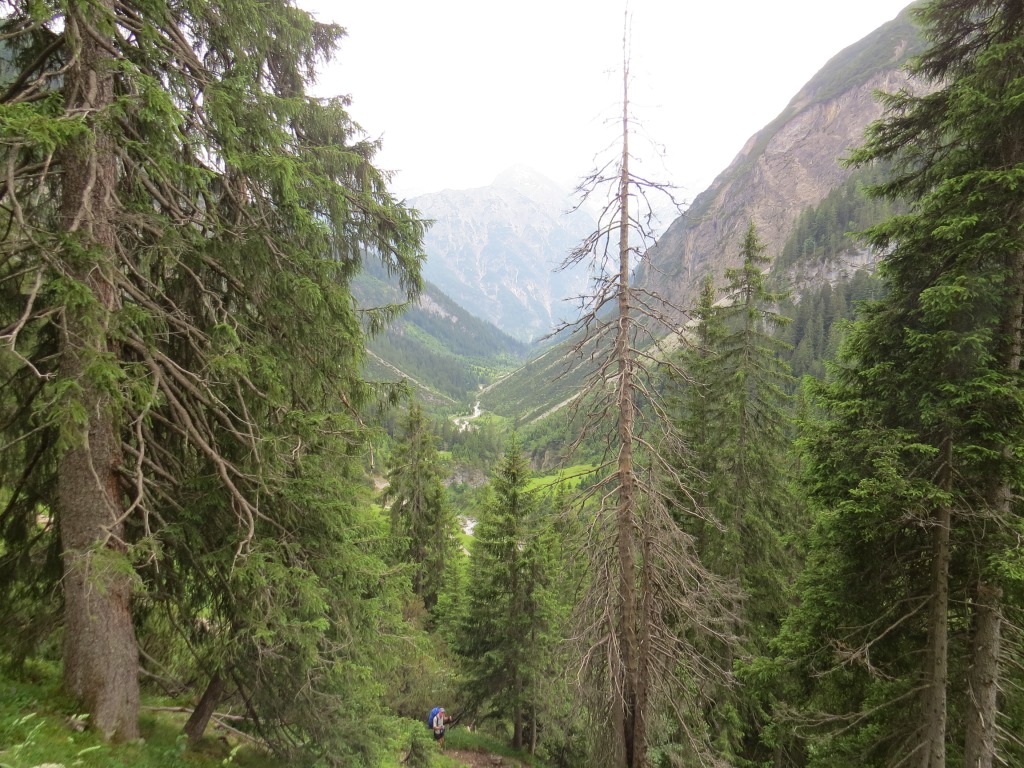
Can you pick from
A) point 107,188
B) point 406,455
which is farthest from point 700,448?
point 107,188

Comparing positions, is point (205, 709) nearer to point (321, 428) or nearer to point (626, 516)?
point (321, 428)

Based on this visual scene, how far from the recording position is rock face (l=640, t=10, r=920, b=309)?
12950 cm

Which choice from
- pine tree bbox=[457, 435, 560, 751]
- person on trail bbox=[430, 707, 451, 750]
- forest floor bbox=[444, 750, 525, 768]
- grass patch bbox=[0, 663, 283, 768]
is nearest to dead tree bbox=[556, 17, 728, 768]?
grass patch bbox=[0, 663, 283, 768]

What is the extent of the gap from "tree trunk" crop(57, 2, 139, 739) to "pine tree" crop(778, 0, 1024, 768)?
7.73 metres

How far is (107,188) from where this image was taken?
4.53 m

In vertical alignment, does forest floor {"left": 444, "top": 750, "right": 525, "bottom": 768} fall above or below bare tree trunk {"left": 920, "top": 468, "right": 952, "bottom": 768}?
below

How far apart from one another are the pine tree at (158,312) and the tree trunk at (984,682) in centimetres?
754

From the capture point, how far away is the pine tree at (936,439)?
527cm

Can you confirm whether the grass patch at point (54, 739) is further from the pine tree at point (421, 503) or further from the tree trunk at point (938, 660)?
the pine tree at point (421, 503)

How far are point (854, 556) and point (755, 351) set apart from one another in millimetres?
8127

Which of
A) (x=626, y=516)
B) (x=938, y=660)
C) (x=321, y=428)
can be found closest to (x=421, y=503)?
(x=626, y=516)

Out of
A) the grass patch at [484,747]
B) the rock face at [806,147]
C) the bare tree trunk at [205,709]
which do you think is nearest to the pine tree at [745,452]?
the grass patch at [484,747]

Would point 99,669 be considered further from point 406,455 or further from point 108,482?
point 406,455

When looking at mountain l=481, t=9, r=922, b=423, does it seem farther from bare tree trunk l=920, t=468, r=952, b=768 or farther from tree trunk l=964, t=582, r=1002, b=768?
tree trunk l=964, t=582, r=1002, b=768
